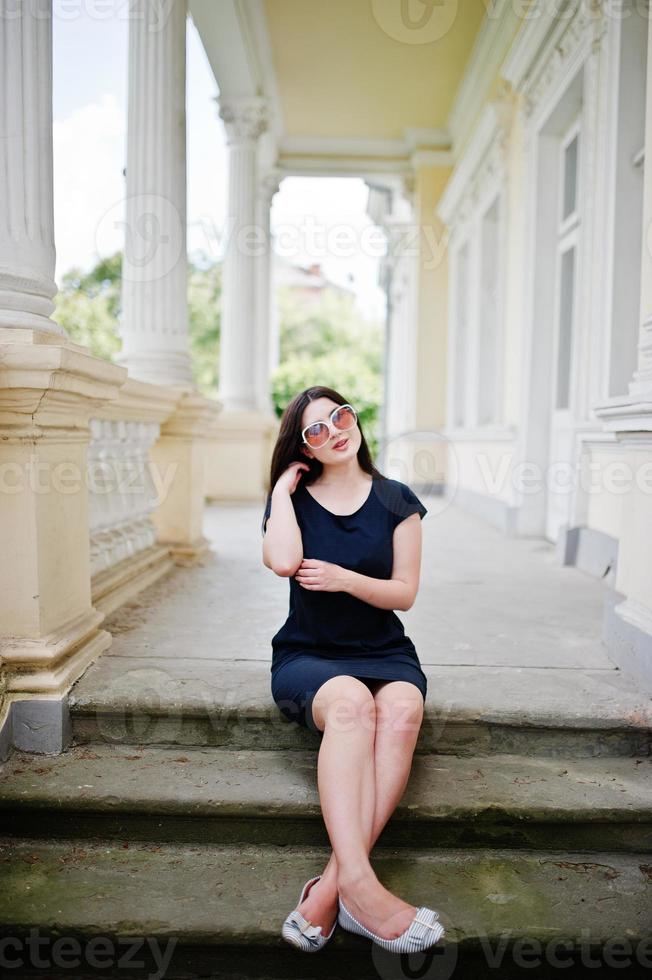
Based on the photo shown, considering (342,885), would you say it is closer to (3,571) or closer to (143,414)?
(3,571)

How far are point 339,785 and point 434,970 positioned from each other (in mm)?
452

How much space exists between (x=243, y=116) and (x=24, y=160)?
7381 millimetres

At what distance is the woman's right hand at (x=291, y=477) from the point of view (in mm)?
2426

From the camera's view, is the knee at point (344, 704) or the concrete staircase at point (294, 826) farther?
the knee at point (344, 704)

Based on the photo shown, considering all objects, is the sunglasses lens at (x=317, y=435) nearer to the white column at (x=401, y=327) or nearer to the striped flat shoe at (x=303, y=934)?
the striped flat shoe at (x=303, y=934)

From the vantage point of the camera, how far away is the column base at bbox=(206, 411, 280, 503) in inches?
359

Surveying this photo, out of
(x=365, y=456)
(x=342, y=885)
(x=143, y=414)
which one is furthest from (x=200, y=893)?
(x=143, y=414)

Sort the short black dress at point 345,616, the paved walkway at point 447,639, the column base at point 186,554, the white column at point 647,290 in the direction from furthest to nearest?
1. the column base at point 186,554
2. the white column at point 647,290
3. the paved walkway at point 447,639
4. the short black dress at point 345,616

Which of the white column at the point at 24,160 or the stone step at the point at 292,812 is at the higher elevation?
the white column at the point at 24,160

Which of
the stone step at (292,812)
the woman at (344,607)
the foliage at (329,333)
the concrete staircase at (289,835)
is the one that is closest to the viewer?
the concrete staircase at (289,835)

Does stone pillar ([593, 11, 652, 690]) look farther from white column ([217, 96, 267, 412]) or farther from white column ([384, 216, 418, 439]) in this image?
white column ([384, 216, 418, 439])

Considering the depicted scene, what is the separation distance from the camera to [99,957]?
1864 mm
